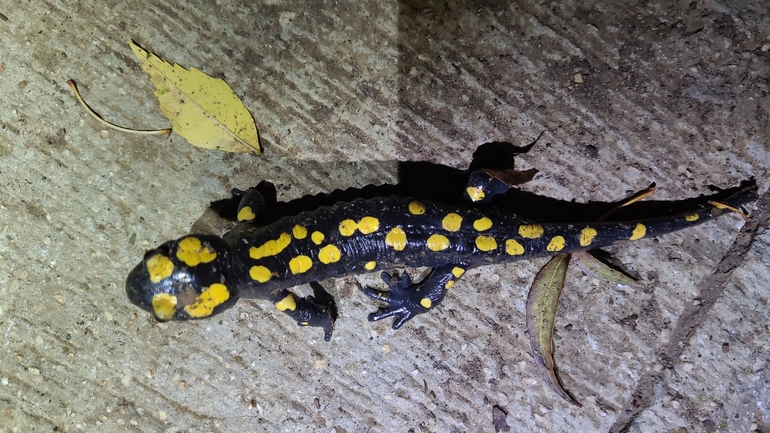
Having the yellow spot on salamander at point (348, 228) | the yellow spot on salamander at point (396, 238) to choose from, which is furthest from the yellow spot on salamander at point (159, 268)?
the yellow spot on salamander at point (396, 238)

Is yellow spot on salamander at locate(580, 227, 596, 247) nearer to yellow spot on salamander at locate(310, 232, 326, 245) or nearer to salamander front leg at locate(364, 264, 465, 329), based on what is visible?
salamander front leg at locate(364, 264, 465, 329)

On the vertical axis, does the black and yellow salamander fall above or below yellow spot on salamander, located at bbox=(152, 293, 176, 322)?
above

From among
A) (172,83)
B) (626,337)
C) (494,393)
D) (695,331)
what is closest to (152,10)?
(172,83)

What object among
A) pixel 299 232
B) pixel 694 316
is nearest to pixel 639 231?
pixel 694 316

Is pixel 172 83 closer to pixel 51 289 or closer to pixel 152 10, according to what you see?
pixel 152 10

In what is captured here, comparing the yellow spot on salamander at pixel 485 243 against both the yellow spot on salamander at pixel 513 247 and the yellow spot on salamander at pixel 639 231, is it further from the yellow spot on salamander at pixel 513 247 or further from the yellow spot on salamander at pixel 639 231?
the yellow spot on salamander at pixel 639 231

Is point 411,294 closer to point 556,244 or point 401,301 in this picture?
point 401,301

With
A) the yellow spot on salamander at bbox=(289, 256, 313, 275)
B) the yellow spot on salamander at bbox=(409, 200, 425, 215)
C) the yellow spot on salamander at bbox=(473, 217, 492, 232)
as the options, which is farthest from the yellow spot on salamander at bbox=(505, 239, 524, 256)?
the yellow spot on salamander at bbox=(289, 256, 313, 275)
